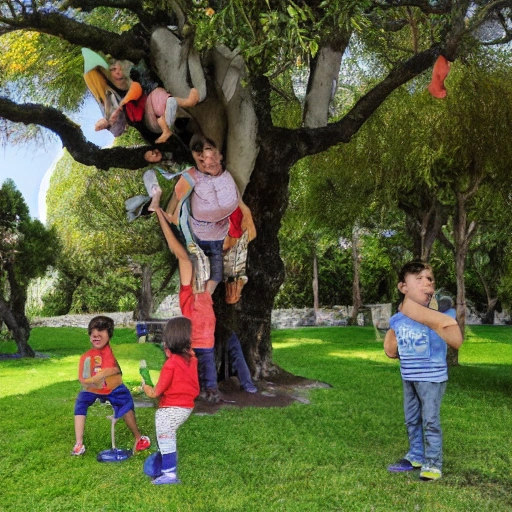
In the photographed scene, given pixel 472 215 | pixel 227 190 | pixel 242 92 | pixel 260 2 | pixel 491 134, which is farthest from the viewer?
pixel 472 215

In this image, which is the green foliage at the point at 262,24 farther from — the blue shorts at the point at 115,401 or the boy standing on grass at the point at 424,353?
the blue shorts at the point at 115,401

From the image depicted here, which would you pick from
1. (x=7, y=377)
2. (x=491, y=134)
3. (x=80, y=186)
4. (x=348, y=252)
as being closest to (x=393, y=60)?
(x=491, y=134)

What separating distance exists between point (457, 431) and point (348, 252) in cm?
2054

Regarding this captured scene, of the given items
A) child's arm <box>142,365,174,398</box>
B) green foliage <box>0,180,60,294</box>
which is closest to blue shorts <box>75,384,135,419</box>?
child's arm <box>142,365,174,398</box>

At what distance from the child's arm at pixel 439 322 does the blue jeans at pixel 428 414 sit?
0.33m

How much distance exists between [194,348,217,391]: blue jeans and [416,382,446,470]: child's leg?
10.0 ft

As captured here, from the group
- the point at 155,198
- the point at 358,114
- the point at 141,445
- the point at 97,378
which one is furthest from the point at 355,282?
the point at 97,378

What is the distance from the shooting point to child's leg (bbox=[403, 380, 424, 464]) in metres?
4.55

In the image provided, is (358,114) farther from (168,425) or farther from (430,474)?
(168,425)

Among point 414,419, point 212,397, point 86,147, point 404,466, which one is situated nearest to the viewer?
point 414,419

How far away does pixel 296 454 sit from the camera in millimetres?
5191

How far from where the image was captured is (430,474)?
438 centimetres

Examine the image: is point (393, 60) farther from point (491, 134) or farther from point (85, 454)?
point (85, 454)

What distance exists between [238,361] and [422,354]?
11.8 feet
